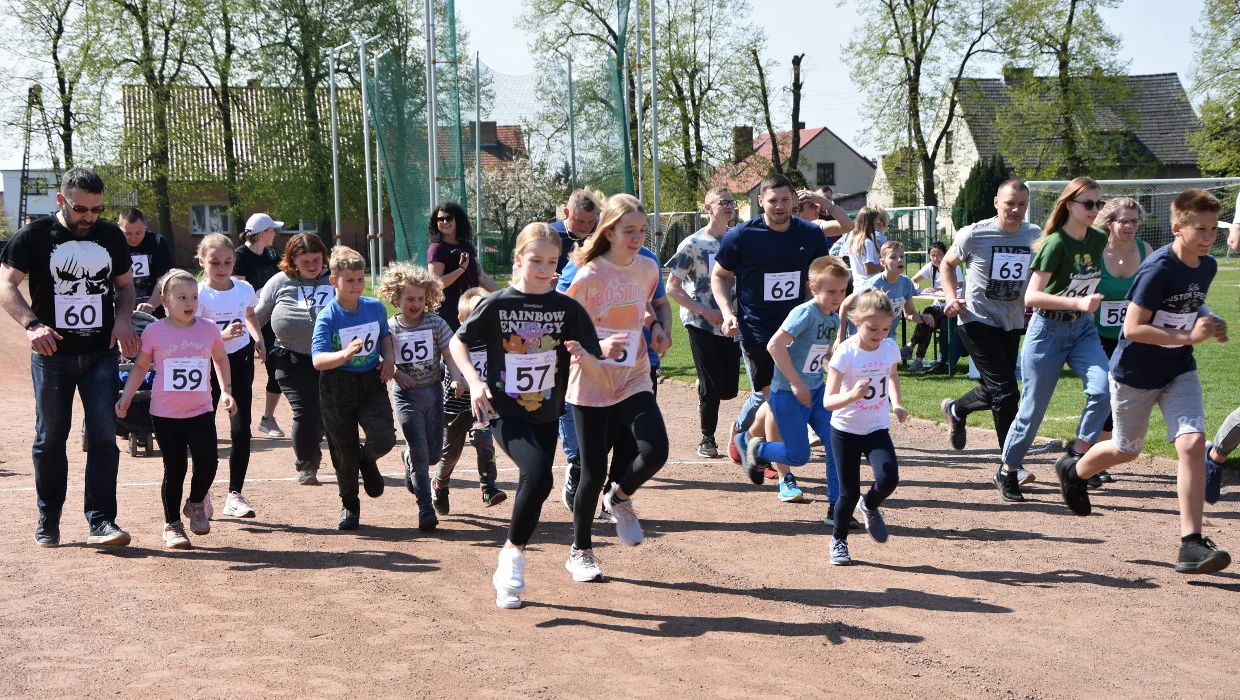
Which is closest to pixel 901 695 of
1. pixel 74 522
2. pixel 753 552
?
pixel 753 552


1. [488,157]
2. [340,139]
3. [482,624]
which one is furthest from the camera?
[340,139]

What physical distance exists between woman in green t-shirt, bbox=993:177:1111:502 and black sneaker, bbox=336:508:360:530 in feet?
13.6

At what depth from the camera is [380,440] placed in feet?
24.0

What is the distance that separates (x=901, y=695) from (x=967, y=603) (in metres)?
1.39

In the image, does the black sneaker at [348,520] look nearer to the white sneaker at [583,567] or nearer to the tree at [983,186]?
the white sneaker at [583,567]

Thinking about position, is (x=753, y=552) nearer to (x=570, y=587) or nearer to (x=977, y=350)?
(x=570, y=587)

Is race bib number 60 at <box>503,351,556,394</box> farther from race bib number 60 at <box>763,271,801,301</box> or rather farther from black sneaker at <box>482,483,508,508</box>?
race bib number 60 at <box>763,271,801,301</box>

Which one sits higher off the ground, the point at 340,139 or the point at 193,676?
the point at 340,139

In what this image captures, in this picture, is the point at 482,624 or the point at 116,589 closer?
the point at 482,624

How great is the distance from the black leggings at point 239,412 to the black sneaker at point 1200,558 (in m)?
5.37

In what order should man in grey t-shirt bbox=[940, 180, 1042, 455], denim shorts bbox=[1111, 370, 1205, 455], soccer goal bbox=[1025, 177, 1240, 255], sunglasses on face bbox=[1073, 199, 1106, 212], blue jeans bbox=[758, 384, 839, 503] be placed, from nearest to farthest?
1. denim shorts bbox=[1111, 370, 1205, 455]
2. blue jeans bbox=[758, 384, 839, 503]
3. sunglasses on face bbox=[1073, 199, 1106, 212]
4. man in grey t-shirt bbox=[940, 180, 1042, 455]
5. soccer goal bbox=[1025, 177, 1240, 255]

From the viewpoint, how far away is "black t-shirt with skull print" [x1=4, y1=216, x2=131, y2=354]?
6.88 m

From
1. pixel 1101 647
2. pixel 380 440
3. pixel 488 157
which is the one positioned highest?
pixel 488 157

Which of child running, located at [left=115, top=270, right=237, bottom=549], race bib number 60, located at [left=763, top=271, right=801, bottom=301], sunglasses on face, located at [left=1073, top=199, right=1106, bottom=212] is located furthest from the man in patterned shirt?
child running, located at [left=115, top=270, right=237, bottom=549]
